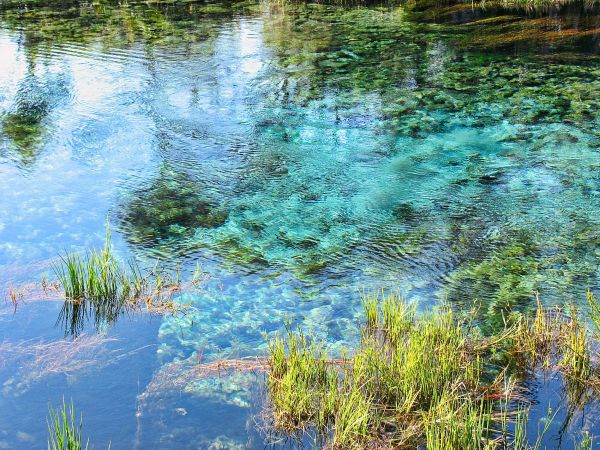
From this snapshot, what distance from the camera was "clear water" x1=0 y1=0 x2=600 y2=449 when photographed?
4160 millimetres

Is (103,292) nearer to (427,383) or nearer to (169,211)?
(169,211)

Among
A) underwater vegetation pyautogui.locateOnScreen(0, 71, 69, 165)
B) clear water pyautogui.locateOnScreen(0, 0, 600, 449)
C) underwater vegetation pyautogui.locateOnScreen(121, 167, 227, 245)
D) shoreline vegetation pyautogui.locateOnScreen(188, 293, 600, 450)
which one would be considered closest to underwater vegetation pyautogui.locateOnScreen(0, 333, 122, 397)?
clear water pyautogui.locateOnScreen(0, 0, 600, 449)

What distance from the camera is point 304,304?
475 centimetres

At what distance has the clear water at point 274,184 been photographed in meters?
4.16

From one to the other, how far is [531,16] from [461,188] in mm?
6849

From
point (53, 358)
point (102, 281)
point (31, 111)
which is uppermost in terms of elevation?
point (31, 111)

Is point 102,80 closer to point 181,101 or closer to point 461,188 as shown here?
point 181,101

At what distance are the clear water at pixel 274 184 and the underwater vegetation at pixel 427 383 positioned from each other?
0.65 ft

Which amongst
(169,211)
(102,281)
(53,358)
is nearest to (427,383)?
(53,358)

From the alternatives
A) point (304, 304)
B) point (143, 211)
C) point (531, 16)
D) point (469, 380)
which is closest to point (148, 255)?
point (143, 211)

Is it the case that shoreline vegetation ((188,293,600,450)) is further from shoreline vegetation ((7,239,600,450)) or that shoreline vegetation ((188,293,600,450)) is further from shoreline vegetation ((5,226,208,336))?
shoreline vegetation ((5,226,208,336))

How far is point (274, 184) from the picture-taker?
6512 mm

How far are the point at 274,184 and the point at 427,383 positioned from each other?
334 centimetres

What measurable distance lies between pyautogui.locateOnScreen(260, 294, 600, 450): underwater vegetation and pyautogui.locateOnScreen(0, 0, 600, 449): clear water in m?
0.20
